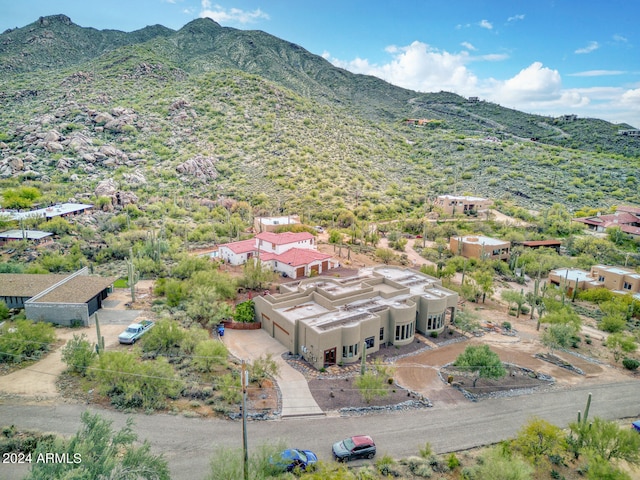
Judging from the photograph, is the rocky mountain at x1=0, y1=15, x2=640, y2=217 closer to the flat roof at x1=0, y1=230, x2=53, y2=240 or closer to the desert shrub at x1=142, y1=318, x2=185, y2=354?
the flat roof at x1=0, y1=230, x2=53, y2=240

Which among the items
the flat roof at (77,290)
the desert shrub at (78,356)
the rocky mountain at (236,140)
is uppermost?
the rocky mountain at (236,140)

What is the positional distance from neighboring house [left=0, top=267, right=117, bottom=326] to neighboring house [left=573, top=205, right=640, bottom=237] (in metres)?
65.4

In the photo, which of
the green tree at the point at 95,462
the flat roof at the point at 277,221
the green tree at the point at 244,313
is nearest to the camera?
the green tree at the point at 95,462

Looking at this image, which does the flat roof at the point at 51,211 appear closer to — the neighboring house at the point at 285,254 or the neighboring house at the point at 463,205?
the neighboring house at the point at 285,254

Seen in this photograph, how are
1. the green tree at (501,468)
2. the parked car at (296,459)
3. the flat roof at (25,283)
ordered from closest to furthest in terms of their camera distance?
the green tree at (501,468)
the parked car at (296,459)
the flat roof at (25,283)

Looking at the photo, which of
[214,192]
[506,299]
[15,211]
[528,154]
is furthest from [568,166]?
[15,211]

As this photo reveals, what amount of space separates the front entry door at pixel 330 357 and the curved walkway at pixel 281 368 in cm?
178

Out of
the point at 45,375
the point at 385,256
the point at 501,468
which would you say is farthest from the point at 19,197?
the point at 501,468

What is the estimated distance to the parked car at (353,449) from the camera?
51.6ft


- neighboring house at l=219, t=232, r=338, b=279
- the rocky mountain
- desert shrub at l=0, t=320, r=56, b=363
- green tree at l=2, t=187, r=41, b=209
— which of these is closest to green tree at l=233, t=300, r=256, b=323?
neighboring house at l=219, t=232, r=338, b=279

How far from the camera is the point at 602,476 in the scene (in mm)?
14125

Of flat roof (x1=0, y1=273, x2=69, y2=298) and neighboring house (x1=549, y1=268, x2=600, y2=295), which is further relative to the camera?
neighboring house (x1=549, y1=268, x2=600, y2=295)

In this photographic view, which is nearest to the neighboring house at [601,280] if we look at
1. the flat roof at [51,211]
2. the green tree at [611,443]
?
the green tree at [611,443]

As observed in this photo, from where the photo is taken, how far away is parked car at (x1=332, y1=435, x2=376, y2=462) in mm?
15727
